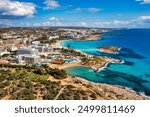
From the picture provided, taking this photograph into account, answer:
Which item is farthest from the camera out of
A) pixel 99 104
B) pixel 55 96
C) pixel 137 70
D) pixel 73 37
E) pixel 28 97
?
pixel 73 37

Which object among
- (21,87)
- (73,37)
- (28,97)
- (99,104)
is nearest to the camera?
(99,104)

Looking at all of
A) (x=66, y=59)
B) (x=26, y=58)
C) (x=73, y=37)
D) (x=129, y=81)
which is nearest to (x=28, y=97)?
(x=129, y=81)

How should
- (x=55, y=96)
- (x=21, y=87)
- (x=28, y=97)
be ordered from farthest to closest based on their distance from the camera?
1. (x=21, y=87)
2. (x=55, y=96)
3. (x=28, y=97)

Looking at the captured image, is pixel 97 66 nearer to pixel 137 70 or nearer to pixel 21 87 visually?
pixel 137 70

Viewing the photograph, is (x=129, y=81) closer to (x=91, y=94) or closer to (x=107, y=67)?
(x=107, y=67)

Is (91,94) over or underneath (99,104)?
underneath

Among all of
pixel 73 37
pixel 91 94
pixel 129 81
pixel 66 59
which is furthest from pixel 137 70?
pixel 73 37

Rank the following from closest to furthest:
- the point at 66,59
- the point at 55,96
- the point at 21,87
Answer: the point at 55,96, the point at 21,87, the point at 66,59

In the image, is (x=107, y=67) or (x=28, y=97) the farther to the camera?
(x=107, y=67)

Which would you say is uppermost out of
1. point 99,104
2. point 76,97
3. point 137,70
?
point 99,104
